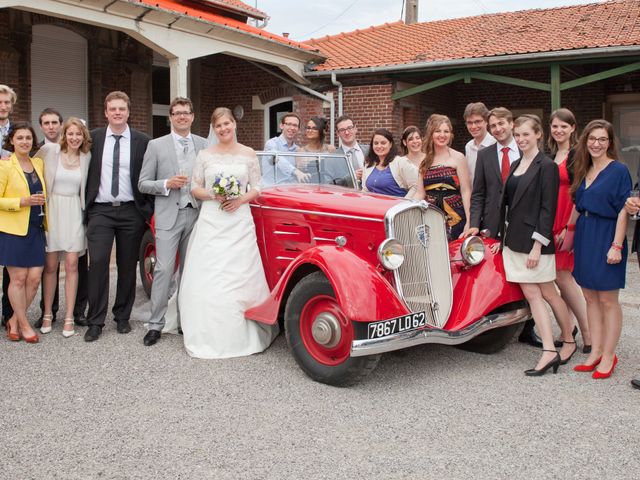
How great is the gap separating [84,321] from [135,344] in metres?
0.79

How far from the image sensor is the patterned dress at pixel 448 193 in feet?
18.3

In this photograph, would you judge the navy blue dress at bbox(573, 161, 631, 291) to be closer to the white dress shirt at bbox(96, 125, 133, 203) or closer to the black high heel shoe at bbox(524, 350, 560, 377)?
the black high heel shoe at bbox(524, 350, 560, 377)

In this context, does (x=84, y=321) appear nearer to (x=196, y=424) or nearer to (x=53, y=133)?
(x=53, y=133)

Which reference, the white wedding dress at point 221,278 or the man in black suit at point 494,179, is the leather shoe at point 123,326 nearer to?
the white wedding dress at point 221,278

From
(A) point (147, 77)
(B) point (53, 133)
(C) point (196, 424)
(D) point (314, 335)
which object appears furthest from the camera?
(A) point (147, 77)

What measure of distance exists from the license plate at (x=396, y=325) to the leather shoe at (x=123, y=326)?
108 inches

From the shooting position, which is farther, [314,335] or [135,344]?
[135,344]

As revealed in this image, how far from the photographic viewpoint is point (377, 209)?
461 centimetres

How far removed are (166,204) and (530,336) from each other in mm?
3327

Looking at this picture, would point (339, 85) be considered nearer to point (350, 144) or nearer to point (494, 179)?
point (350, 144)

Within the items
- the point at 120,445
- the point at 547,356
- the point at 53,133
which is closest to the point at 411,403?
the point at 547,356

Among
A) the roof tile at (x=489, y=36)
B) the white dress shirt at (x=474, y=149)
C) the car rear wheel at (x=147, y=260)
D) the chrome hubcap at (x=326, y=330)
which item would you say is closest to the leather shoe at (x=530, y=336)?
the white dress shirt at (x=474, y=149)

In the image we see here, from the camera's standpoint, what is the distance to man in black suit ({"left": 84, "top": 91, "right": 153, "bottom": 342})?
5.59m

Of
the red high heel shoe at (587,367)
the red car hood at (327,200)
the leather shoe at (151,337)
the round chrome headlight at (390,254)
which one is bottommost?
the red high heel shoe at (587,367)
